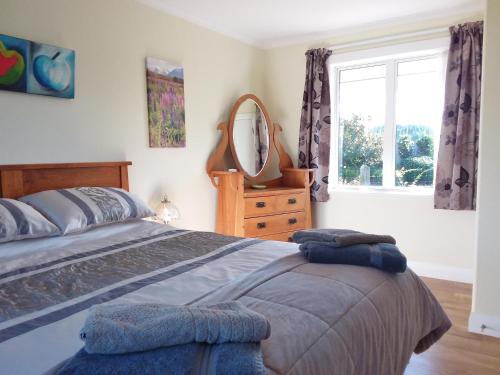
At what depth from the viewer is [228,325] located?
0.85m

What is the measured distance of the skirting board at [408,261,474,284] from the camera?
342 cm

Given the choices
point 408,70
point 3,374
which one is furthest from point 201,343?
point 408,70

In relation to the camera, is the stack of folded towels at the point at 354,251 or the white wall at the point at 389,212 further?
the white wall at the point at 389,212

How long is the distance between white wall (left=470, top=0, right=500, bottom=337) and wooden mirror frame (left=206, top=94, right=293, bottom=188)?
1.92 metres

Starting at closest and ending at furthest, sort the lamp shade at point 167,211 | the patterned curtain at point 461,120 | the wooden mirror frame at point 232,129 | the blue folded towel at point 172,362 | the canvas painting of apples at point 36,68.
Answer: the blue folded towel at point 172,362 < the canvas painting of apples at point 36,68 < the lamp shade at point 167,211 < the patterned curtain at point 461,120 < the wooden mirror frame at point 232,129

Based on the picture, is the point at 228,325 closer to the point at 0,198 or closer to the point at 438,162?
the point at 0,198

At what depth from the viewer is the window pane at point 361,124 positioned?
12.7ft

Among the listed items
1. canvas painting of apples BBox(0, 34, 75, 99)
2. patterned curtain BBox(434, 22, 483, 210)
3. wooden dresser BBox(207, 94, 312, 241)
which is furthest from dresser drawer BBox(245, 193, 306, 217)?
canvas painting of apples BBox(0, 34, 75, 99)

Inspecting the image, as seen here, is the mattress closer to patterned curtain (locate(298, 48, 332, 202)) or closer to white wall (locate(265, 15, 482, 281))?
white wall (locate(265, 15, 482, 281))

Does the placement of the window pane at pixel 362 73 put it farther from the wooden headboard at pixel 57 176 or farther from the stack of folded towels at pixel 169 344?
the stack of folded towels at pixel 169 344

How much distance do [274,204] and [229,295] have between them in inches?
97.2

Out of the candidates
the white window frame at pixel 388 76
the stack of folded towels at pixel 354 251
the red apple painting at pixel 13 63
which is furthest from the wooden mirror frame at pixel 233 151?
the stack of folded towels at pixel 354 251

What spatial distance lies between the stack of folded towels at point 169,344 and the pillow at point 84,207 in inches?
52.4

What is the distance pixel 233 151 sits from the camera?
3768mm
